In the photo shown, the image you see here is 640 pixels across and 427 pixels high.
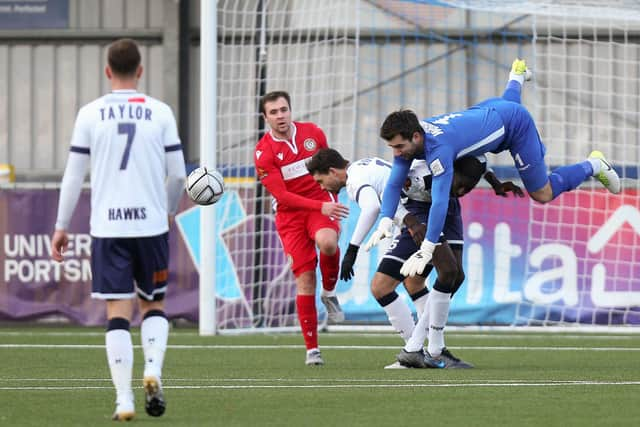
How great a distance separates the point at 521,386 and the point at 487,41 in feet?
50.9

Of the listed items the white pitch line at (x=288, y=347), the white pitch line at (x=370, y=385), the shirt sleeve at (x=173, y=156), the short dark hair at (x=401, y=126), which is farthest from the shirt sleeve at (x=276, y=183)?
the shirt sleeve at (x=173, y=156)

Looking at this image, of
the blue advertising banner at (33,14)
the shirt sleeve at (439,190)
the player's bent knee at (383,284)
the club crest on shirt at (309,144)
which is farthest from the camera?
the blue advertising banner at (33,14)

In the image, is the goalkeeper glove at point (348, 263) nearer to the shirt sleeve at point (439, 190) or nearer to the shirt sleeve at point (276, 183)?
the shirt sleeve at point (276, 183)

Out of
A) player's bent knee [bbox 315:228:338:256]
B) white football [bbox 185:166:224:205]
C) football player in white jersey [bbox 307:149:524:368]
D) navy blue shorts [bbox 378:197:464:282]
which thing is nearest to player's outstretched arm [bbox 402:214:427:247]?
football player in white jersey [bbox 307:149:524:368]

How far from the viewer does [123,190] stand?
6.59m

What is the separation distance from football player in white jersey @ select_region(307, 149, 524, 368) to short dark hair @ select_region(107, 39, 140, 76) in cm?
332

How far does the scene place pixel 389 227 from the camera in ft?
30.5

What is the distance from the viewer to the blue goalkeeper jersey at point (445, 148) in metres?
8.72

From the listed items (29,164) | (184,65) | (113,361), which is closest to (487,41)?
(184,65)

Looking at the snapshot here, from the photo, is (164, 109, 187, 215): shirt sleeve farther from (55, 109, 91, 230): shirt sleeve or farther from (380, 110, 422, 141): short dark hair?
(380, 110, 422, 141): short dark hair

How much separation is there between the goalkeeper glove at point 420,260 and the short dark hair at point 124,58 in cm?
266

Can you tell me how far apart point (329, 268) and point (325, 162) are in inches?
39.7

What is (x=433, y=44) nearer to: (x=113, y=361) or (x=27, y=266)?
(x=27, y=266)

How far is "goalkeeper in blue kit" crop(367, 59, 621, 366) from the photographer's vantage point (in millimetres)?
8734
